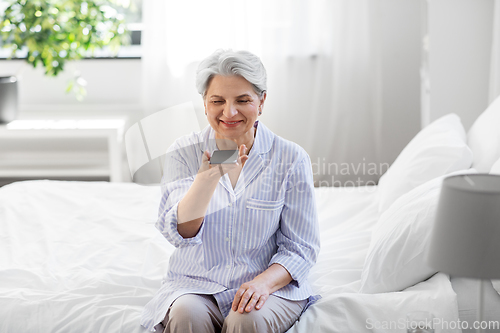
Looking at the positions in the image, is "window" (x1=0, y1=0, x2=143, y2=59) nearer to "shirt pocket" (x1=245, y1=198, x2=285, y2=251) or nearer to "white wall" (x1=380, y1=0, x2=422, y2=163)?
"white wall" (x1=380, y1=0, x2=422, y2=163)

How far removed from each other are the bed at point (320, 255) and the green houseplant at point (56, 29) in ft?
3.82

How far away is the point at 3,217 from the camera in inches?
70.6

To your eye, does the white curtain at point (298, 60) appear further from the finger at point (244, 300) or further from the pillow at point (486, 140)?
the finger at point (244, 300)

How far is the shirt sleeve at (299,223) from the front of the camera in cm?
125

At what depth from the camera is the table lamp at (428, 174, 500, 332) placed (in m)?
0.75

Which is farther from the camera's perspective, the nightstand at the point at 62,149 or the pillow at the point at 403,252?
the nightstand at the point at 62,149

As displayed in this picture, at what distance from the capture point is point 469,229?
76 cm

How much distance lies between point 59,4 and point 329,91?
1.69 meters

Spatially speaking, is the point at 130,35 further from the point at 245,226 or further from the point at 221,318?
the point at 221,318

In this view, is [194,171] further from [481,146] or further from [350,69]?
[350,69]

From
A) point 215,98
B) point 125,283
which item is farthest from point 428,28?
point 125,283

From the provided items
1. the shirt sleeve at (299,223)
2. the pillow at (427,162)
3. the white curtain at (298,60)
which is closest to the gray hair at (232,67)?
the shirt sleeve at (299,223)

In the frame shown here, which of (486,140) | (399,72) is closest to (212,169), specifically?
(486,140)

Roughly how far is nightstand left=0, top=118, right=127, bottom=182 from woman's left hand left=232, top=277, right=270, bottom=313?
1.93 metres
